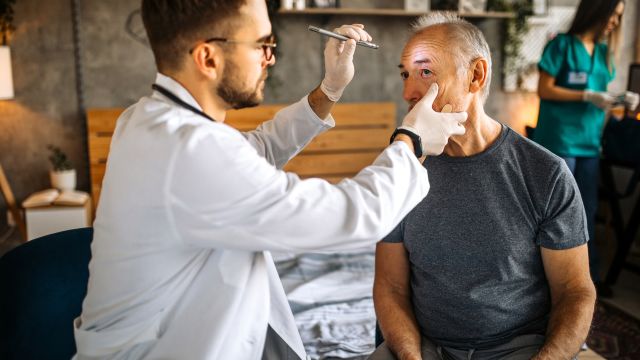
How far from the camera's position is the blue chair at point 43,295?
114 centimetres

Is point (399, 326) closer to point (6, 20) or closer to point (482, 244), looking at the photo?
point (482, 244)

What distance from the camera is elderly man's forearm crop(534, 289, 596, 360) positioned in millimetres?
1324

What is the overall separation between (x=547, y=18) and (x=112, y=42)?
327 centimetres

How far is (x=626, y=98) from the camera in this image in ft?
10.6

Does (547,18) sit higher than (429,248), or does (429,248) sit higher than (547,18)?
(547,18)

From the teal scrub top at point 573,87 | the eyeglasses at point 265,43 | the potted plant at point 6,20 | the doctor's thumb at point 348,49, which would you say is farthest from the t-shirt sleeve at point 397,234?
the potted plant at point 6,20

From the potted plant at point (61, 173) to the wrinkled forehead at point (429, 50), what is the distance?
302cm

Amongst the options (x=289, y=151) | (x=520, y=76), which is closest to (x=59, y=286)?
(x=289, y=151)

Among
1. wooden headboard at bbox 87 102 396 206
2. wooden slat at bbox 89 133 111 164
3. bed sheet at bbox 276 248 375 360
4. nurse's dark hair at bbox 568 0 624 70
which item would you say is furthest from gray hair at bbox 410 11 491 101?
wooden slat at bbox 89 133 111 164

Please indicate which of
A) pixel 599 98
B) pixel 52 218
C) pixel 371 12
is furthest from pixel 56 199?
pixel 599 98

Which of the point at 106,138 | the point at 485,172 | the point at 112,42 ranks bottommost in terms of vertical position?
the point at 106,138

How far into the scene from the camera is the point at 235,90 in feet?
3.71

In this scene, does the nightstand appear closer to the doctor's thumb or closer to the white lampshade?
the white lampshade

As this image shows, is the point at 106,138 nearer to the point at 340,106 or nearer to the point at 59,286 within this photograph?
the point at 340,106
